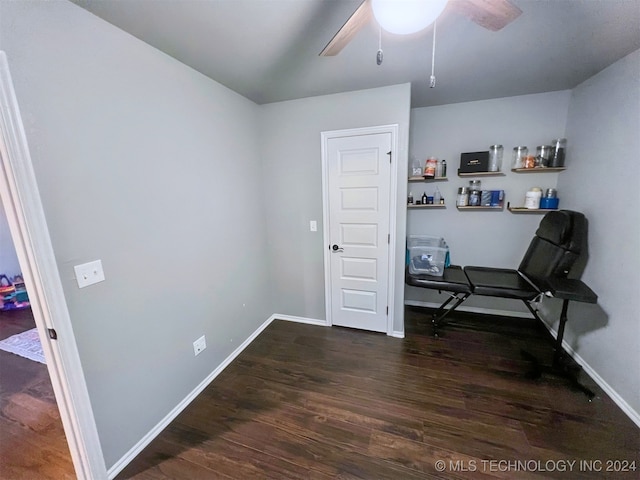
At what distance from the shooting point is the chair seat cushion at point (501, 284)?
7.33ft

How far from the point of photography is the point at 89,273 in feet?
4.20

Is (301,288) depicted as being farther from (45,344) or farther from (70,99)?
(70,99)

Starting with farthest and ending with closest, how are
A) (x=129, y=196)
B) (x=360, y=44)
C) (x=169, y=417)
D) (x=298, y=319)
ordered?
(x=298, y=319), (x=169, y=417), (x=360, y=44), (x=129, y=196)

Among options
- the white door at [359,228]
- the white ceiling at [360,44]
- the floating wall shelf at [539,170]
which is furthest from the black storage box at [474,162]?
the white door at [359,228]

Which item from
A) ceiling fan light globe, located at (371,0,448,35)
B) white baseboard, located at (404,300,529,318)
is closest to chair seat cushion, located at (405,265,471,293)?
white baseboard, located at (404,300,529,318)

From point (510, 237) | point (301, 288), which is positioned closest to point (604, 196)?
point (510, 237)

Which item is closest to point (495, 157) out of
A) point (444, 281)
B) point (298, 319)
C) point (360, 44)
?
point (444, 281)

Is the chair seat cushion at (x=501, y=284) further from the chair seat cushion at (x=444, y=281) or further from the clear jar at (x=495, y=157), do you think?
the clear jar at (x=495, y=157)

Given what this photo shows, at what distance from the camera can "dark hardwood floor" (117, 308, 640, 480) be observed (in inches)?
55.9

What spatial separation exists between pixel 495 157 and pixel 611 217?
3.75 ft

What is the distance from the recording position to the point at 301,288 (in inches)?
116

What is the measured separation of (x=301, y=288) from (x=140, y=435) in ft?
5.85

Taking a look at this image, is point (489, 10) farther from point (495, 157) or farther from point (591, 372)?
point (591, 372)

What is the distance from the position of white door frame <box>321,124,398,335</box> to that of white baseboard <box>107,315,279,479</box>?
3.63ft
